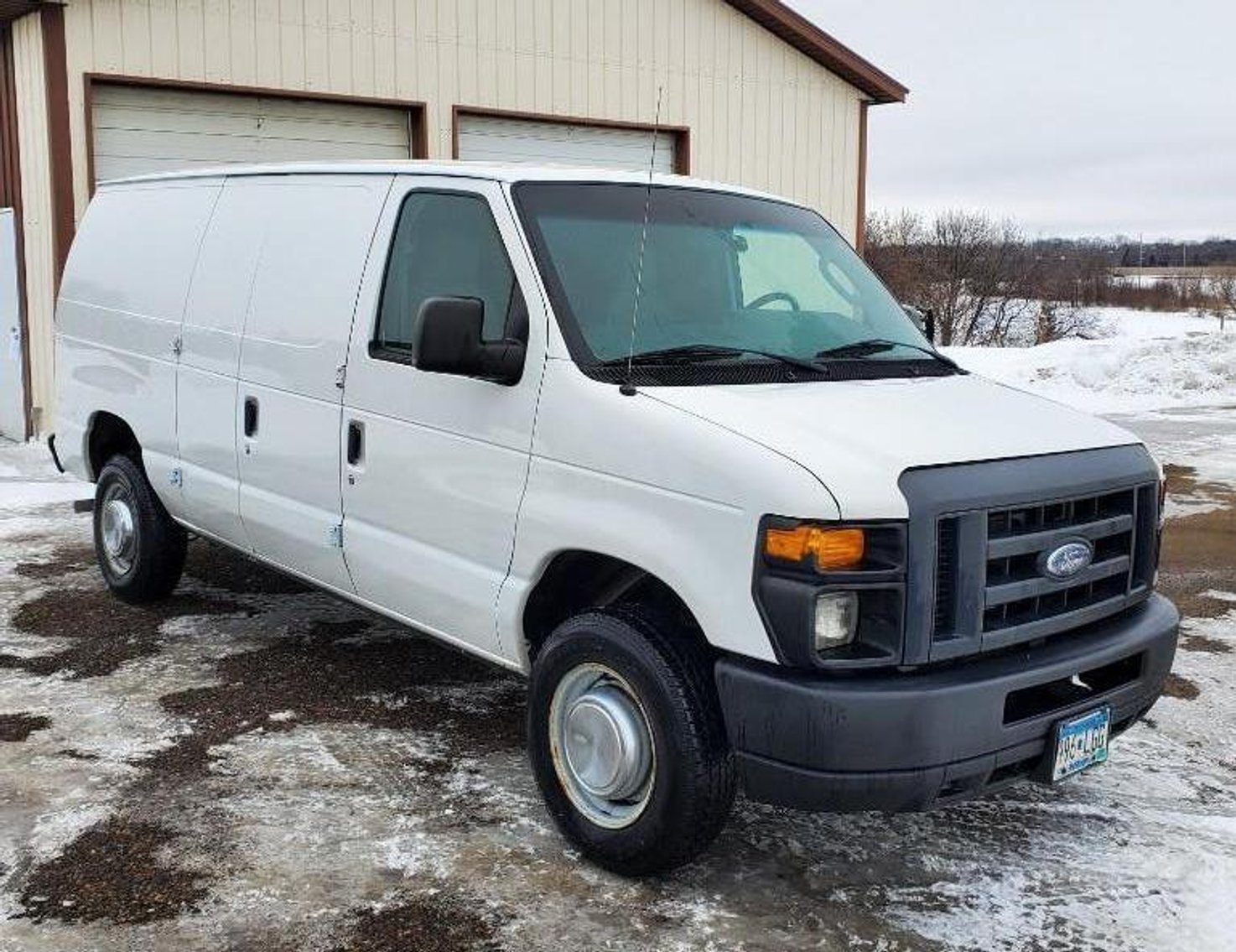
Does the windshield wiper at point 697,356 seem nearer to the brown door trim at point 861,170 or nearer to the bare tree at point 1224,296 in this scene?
the brown door trim at point 861,170

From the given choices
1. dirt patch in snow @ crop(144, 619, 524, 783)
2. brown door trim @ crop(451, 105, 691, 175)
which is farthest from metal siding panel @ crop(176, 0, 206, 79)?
dirt patch in snow @ crop(144, 619, 524, 783)

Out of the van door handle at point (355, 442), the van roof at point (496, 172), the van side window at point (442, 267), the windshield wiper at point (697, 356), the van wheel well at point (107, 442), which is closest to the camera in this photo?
the windshield wiper at point (697, 356)

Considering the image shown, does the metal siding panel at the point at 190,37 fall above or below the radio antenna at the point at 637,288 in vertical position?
above

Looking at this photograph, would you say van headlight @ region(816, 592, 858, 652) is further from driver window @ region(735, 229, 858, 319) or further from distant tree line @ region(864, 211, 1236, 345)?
distant tree line @ region(864, 211, 1236, 345)

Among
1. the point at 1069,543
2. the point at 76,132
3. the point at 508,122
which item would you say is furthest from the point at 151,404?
the point at 508,122

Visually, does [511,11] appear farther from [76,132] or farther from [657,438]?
[657,438]

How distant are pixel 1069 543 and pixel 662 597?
3.92ft

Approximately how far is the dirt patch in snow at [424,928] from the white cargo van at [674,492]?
0.47 metres

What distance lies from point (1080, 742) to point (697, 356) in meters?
1.63

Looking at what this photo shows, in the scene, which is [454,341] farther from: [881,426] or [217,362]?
[217,362]

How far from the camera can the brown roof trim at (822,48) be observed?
14.9 metres

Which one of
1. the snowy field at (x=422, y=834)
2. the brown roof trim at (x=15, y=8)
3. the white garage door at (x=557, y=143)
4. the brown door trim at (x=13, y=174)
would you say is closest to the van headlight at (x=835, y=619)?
the snowy field at (x=422, y=834)

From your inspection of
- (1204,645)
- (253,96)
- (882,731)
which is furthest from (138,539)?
(253,96)

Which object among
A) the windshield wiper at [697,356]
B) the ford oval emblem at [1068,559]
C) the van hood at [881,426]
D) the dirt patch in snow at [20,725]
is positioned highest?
the windshield wiper at [697,356]
